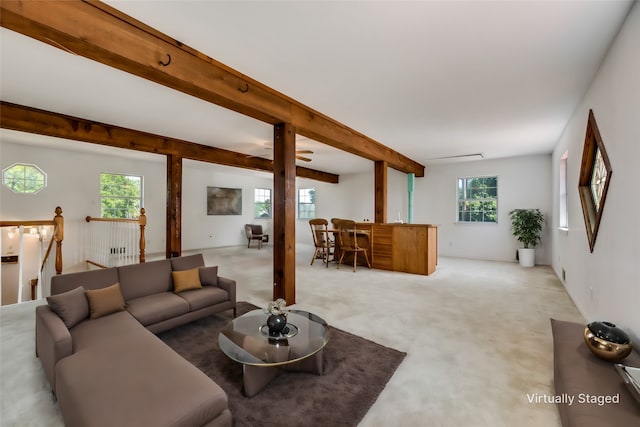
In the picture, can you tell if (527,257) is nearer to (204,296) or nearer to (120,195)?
(204,296)

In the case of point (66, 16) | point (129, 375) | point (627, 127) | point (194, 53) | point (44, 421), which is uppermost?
point (194, 53)

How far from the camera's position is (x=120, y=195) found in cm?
688

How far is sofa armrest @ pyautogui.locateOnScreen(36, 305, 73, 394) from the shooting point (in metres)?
1.70

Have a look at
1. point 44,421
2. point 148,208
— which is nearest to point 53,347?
point 44,421

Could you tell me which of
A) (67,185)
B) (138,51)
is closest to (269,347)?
(138,51)

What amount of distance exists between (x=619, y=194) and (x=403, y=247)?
3.54 meters

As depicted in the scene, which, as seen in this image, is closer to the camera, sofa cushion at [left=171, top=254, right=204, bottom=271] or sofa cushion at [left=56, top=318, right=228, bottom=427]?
sofa cushion at [left=56, top=318, right=228, bottom=427]

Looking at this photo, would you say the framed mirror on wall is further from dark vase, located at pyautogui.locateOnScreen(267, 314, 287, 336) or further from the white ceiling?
dark vase, located at pyautogui.locateOnScreen(267, 314, 287, 336)

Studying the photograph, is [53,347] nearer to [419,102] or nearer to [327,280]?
[327,280]

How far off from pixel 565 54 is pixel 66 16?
11.9 ft

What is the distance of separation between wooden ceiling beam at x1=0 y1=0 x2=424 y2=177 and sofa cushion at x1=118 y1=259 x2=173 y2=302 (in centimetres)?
184

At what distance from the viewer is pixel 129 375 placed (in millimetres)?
1430

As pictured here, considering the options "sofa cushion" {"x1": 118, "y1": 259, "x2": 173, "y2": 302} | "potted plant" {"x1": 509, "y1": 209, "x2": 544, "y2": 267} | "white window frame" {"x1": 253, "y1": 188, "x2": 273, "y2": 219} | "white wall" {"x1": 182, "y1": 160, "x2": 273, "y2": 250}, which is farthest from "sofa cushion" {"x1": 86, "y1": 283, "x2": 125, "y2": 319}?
"white window frame" {"x1": 253, "y1": 188, "x2": 273, "y2": 219}

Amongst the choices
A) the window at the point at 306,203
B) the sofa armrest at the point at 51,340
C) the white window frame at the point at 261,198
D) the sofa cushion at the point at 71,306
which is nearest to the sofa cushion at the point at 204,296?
the sofa cushion at the point at 71,306
